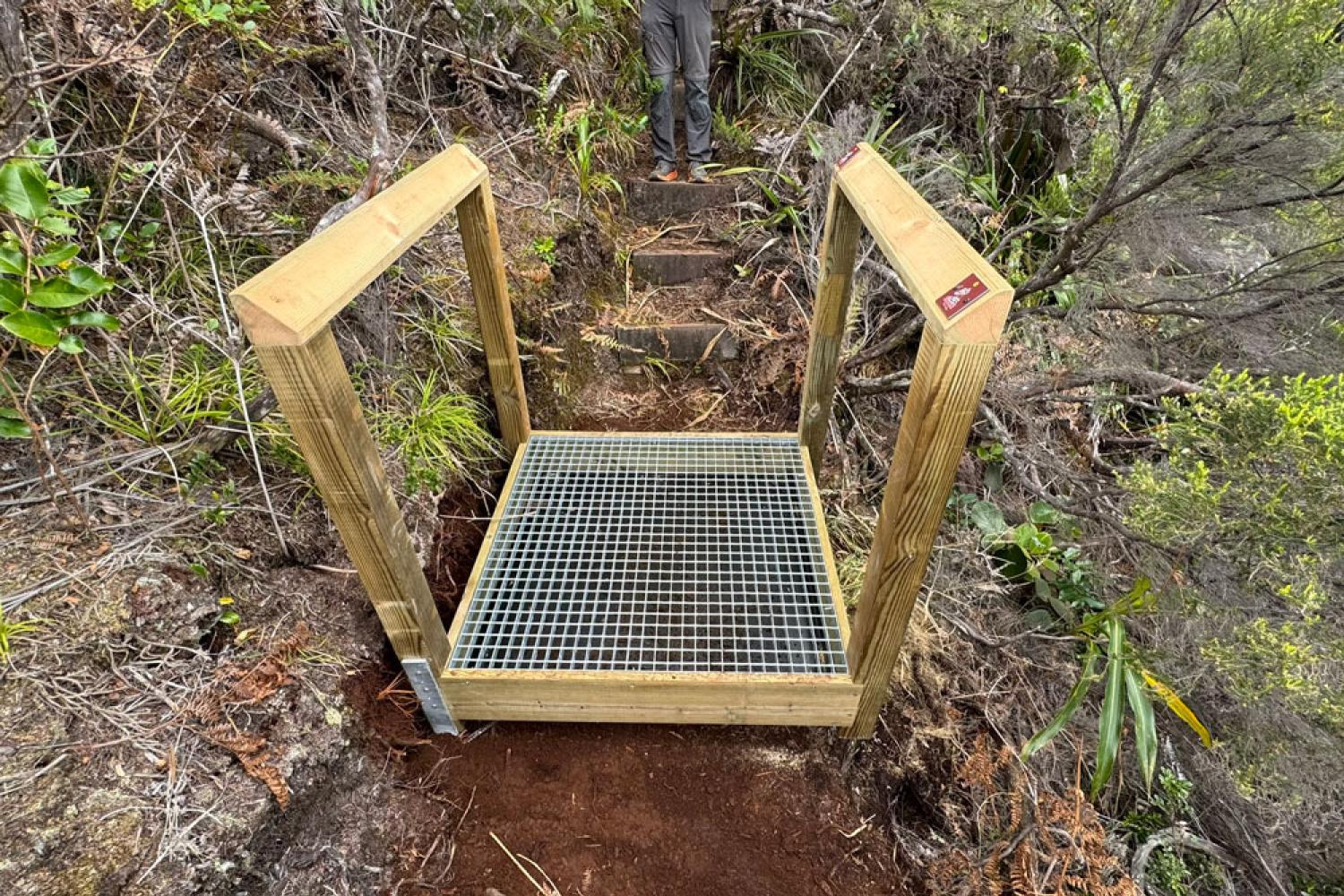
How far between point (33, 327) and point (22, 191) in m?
0.26

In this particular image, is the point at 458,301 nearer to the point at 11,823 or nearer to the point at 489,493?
the point at 489,493

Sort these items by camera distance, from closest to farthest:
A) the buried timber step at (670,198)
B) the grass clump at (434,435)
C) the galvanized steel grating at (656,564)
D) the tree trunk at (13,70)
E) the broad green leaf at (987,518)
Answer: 1. the tree trunk at (13,70)
2. the galvanized steel grating at (656,564)
3. the grass clump at (434,435)
4. the broad green leaf at (987,518)
5. the buried timber step at (670,198)

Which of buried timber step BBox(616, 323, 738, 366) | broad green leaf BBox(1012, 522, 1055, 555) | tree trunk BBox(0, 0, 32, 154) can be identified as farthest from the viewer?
buried timber step BBox(616, 323, 738, 366)

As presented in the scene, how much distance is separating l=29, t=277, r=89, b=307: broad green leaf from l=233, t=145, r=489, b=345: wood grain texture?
457 millimetres

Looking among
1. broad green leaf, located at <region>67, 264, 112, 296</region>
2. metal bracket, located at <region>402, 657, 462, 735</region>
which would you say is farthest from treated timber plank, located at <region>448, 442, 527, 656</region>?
broad green leaf, located at <region>67, 264, 112, 296</region>

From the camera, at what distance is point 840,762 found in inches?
67.6

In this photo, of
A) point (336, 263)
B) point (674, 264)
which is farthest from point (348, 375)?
point (674, 264)

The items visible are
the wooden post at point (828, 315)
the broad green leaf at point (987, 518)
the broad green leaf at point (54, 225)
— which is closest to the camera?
the broad green leaf at point (54, 225)

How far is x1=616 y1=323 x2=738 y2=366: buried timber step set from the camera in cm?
301

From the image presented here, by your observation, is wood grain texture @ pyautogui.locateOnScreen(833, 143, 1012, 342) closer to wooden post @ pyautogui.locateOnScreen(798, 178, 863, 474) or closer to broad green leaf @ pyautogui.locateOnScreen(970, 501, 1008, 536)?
wooden post @ pyautogui.locateOnScreen(798, 178, 863, 474)

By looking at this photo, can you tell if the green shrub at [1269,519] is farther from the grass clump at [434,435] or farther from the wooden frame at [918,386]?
the grass clump at [434,435]

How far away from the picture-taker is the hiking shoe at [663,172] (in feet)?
11.6

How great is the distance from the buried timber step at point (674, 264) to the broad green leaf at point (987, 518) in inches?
71.6

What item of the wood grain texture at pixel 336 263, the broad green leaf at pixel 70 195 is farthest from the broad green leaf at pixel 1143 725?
the broad green leaf at pixel 70 195
